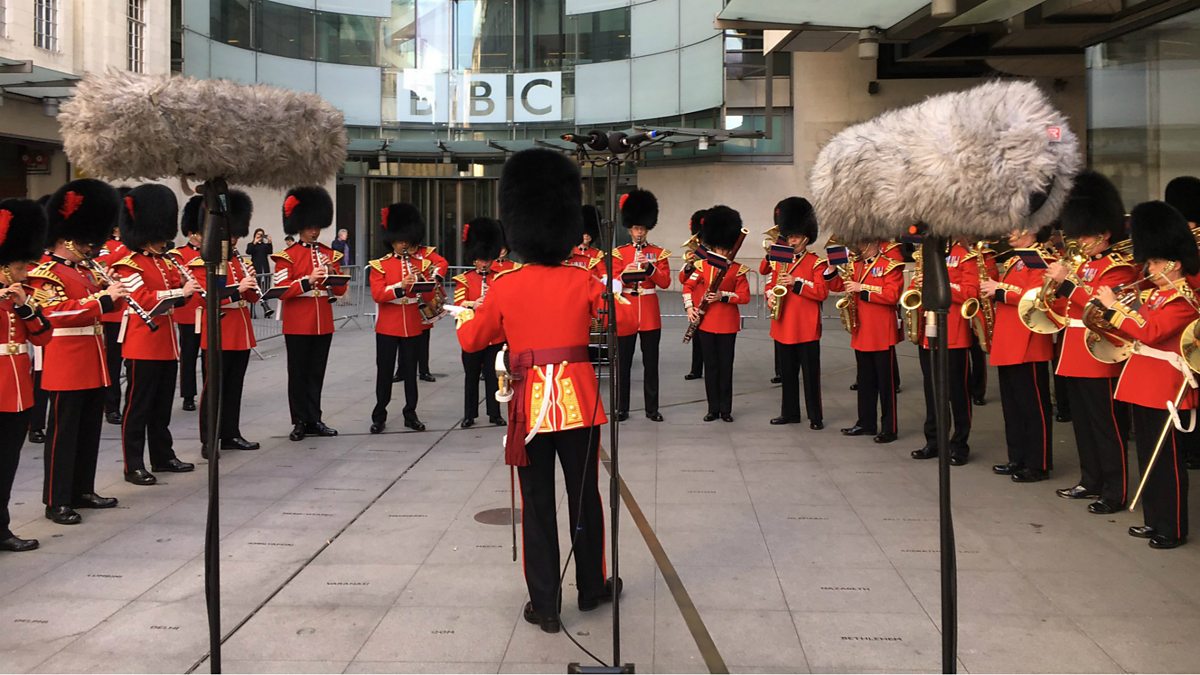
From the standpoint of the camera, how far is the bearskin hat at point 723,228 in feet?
30.0

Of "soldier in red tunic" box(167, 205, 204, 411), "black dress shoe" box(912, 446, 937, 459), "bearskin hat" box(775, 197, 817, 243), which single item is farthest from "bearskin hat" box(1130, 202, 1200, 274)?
"soldier in red tunic" box(167, 205, 204, 411)

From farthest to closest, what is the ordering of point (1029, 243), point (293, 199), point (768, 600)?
1. point (293, 199)
2. point (1029, 243)
3. point (768, 600)

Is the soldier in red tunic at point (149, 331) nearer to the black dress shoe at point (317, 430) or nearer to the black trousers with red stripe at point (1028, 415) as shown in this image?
the black dress shoe at point (317, 430)

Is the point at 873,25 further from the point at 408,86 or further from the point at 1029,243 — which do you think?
the point at 408,86

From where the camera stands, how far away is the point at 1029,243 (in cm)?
670

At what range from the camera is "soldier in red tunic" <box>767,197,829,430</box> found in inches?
340

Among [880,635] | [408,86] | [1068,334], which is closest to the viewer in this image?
[880,635]

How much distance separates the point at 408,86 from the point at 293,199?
17776 mm

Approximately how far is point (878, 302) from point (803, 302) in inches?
35.5

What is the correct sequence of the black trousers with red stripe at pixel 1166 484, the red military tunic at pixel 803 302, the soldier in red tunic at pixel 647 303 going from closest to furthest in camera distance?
1. the black trousers with red stripe at pixel 1166 484
2. the red military tunic at pixel 803 302
3. the soldier in red tunic at pixel 647 303

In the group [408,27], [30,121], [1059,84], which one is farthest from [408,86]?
[1059,84]

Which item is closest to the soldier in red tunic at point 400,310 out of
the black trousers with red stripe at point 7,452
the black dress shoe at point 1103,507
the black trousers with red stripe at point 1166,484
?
the black trousers with red stripe at point 7,452

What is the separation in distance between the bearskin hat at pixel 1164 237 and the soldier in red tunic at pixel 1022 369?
1141 mm

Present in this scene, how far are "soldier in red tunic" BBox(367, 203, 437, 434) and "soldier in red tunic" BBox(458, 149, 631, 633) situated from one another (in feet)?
14.1
